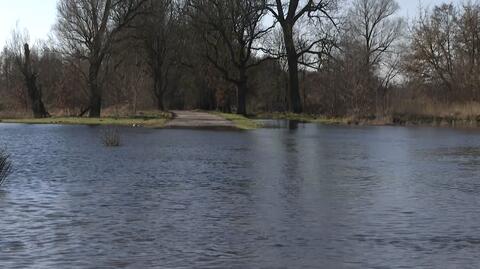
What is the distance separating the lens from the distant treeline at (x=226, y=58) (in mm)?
52312

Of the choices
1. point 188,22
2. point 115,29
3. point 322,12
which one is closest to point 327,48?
point 322,12

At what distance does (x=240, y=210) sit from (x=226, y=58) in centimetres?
5323

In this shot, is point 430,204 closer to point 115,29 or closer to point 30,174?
point 30,174

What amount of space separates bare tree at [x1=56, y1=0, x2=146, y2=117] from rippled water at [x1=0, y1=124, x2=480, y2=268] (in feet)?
96.7

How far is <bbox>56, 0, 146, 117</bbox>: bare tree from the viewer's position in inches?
2037

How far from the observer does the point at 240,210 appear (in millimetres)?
12492

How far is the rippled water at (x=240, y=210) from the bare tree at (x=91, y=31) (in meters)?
29.5

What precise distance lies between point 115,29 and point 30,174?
3789 centimetres

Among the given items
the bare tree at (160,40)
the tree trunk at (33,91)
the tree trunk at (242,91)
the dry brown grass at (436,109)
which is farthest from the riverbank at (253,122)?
the bare tree at (160,40)

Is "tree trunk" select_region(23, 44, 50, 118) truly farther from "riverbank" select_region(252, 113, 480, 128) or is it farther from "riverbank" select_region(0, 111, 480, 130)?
"riverbank" select_region(252, 113, 480, 128)

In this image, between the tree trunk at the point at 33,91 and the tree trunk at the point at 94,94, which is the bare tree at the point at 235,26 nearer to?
the tree trunk at the point at 94,94

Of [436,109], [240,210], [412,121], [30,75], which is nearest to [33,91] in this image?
[30,75]

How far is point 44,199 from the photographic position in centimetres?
1351

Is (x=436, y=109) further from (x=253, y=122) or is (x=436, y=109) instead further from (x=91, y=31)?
(x=91, y=31)
